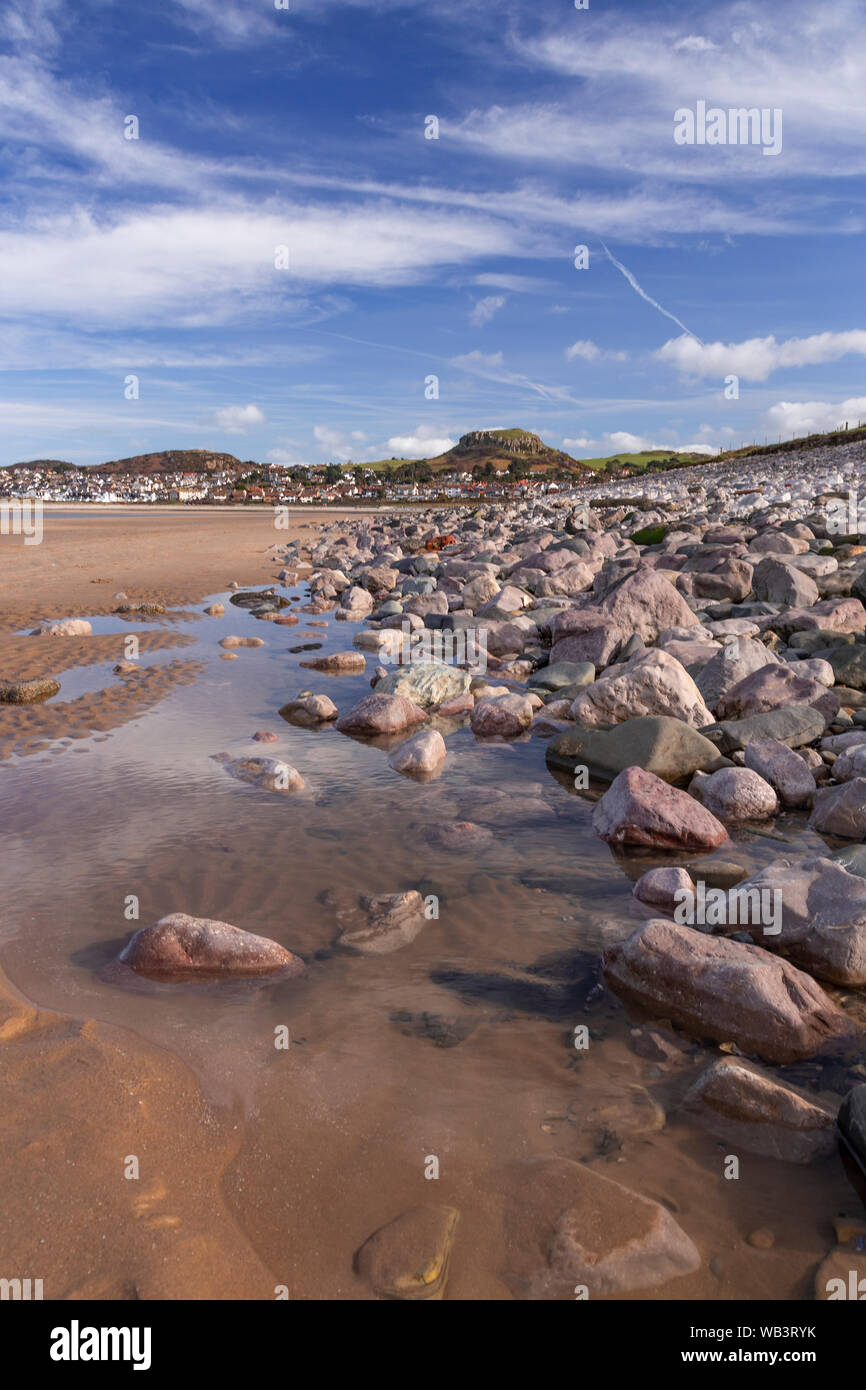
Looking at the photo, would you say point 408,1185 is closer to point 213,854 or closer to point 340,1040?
point 340,1040

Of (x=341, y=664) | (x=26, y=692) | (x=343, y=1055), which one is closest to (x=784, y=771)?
(x=343, y=1055)

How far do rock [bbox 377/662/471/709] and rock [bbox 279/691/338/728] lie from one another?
0.61 m

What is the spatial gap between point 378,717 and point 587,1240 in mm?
5627

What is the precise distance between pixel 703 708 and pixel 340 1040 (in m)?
4.95

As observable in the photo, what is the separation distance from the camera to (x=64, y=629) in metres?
11.7

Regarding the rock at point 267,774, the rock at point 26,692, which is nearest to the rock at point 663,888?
the rock at point 267,774

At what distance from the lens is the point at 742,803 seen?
17.9 ft

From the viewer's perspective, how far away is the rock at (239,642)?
11.7 metres

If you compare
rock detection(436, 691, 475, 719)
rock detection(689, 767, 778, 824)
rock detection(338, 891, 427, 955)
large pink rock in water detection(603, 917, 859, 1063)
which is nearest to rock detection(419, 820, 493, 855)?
rock detection(338, 891, 427, 955)

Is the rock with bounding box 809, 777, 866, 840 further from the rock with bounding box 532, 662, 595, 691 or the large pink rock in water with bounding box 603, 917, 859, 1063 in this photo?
the rock with bounding box 532, 662, 595, 691

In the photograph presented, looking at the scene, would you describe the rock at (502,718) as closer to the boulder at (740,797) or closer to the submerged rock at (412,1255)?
the boulder at (740,797)

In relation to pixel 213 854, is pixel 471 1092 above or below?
below
